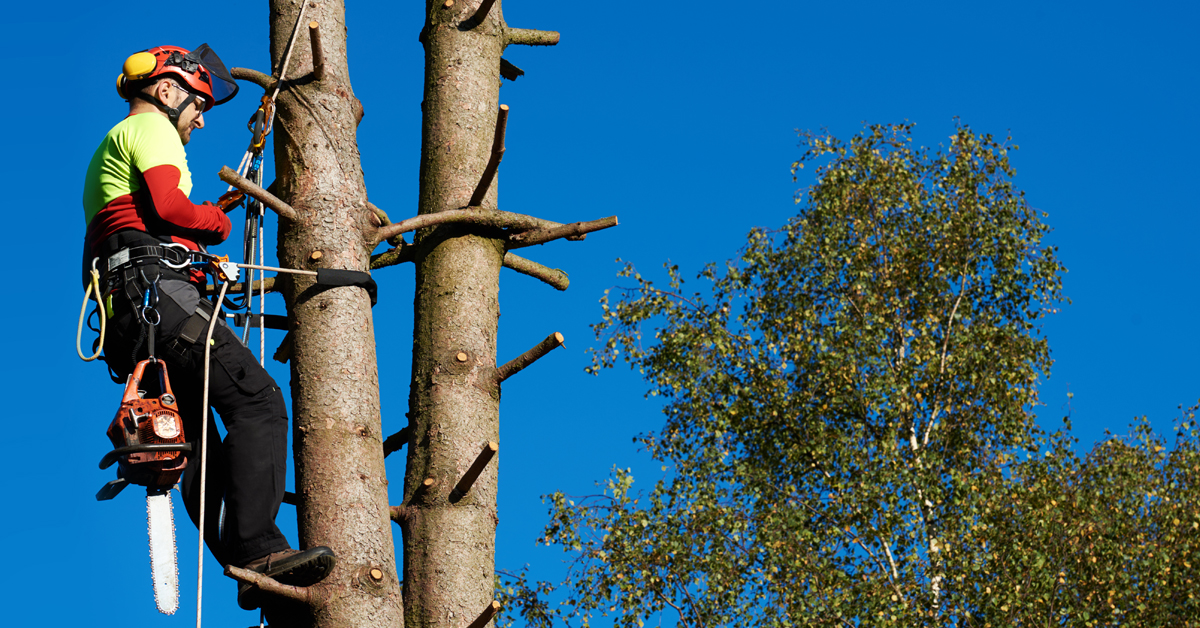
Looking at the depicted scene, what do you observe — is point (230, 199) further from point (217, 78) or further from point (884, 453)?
point (884, 453)

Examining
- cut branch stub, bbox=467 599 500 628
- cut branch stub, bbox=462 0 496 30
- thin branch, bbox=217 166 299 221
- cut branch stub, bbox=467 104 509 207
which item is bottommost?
cut branch stub, bbox=467 599 500 628

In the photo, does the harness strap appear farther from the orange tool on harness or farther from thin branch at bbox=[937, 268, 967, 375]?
thin branch at bbox=[937, 268, 967, 375]

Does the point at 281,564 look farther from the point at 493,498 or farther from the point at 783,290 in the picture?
the point at 783,290

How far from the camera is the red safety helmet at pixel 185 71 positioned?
4.17m

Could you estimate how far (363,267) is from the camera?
4.26m

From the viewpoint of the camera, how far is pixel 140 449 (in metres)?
3.68

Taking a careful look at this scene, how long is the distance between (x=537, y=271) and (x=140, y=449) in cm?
198

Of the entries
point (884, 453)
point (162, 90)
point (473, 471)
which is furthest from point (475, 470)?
point (884, 453)

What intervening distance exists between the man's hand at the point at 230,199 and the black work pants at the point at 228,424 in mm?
525

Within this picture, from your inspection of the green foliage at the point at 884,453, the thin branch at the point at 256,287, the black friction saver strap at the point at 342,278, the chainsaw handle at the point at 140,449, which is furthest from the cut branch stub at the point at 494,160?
the green foliage at the point at 884,453

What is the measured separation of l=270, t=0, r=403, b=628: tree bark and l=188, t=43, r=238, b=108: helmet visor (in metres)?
0.18

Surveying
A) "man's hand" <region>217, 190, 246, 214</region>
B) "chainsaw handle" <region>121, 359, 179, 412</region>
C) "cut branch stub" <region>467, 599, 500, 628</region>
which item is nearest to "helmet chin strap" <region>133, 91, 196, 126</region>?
"man's hand" <region>217, 190, 246, 214</region>

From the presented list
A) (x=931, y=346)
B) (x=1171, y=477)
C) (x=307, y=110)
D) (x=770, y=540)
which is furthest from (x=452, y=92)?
(x=1171, y=477)

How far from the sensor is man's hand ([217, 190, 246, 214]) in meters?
4.39
